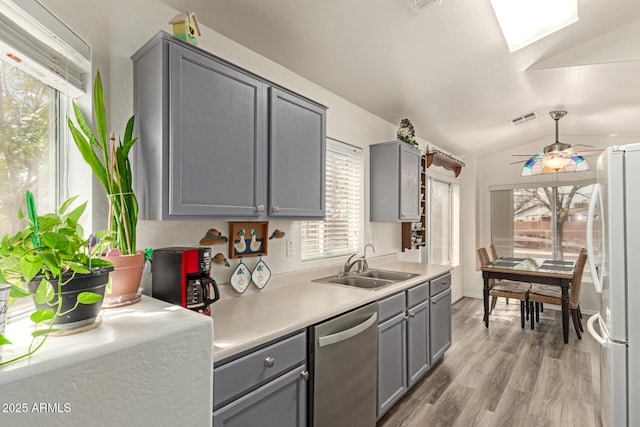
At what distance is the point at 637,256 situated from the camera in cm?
165

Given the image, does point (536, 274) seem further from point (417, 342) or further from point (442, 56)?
point (442, 56)

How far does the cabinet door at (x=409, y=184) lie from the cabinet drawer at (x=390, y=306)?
1.01 m

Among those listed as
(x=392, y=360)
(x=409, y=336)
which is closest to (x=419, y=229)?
(x=409, y=336)

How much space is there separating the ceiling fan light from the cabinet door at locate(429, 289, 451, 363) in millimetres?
2013

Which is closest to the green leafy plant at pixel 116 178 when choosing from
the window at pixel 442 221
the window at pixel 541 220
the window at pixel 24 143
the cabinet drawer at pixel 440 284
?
the window at pixel 24 143

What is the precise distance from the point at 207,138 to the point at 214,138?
0.12 feet

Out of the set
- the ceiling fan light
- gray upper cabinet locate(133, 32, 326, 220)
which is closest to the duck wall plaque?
gray upper cabinet locate(133, 32, 326, 220)

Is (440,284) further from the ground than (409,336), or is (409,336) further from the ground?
(440,284)

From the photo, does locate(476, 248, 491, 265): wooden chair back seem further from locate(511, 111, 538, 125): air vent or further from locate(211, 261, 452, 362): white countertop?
locate(211, 261, 452, 362): white countertop

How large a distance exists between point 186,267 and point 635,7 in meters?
3.35

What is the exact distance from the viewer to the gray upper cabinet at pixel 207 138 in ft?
4.51

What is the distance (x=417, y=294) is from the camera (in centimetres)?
270

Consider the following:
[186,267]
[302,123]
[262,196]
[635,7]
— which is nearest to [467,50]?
[635,7]

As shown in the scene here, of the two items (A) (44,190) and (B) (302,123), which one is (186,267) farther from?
(B) (302,123)
